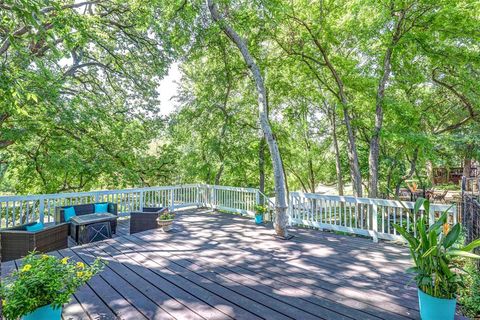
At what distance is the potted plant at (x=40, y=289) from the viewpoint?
1.89 meters

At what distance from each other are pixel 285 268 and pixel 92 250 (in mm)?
3336

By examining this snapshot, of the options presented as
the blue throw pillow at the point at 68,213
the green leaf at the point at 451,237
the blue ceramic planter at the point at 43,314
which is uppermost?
the green leaf at the point at 451,237

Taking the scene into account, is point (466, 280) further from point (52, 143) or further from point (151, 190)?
point (52, 143)

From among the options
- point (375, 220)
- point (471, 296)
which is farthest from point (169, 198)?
point (471, 296)

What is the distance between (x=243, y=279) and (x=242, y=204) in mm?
4029

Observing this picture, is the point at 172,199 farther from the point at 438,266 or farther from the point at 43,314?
the point at 438,266

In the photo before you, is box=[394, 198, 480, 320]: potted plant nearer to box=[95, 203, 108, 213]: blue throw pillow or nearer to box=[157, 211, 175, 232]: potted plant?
box=[157, 211, 175, 232]: potted plant

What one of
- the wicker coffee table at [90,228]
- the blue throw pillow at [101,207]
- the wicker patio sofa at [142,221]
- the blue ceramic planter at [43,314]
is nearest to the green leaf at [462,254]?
the blue ceramic planter at [43,314]

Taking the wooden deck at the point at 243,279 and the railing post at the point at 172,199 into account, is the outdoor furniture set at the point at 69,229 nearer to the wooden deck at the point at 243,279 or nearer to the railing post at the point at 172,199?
the wooden deck at the point at 243,279

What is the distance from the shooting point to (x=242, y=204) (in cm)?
735

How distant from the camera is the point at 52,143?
839cm

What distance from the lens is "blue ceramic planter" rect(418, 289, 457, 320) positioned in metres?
2.29

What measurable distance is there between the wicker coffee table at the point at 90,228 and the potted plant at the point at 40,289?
2.77 m

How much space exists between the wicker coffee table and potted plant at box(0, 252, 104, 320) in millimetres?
2773
